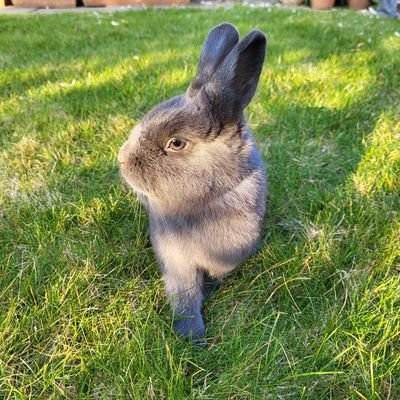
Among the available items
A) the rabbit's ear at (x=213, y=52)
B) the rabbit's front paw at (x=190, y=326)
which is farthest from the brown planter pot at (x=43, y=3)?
the rabbit's front paw at (x=190, y=326)

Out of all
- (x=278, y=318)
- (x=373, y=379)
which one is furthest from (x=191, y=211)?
(x=373, y=379)

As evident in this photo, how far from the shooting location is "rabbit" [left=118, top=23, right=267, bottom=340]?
166 centimetres

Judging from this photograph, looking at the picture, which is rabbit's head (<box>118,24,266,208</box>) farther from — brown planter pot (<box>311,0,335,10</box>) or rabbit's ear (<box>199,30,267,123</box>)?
brown planter pot (<box>311,0,335,10</box>)

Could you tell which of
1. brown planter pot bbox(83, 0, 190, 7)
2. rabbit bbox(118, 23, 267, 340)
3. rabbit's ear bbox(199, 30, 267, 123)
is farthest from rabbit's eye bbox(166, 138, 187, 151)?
brown planter pot bbox(83, 0, 190, 7)

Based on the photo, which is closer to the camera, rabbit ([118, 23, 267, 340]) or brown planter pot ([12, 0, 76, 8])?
rabbit ([118, 23, 267, 340])

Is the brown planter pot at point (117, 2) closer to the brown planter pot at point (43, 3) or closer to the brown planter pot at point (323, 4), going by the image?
the brown planter pot at point (43, 3)

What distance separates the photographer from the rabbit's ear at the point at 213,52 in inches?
76.1

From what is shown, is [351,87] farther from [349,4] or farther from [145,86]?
[349,4]

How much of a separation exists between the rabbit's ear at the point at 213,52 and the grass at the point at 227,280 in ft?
2.57

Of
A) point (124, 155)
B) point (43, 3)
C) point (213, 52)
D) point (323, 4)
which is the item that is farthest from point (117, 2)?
point (124, 155)

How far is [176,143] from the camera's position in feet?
5.51

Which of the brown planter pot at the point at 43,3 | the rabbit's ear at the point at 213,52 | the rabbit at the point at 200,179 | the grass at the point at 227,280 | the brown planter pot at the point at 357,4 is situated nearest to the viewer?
the grass at the point at 227,280

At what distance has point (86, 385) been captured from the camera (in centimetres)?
148

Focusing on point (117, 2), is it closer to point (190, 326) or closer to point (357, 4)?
point (357, 4)
